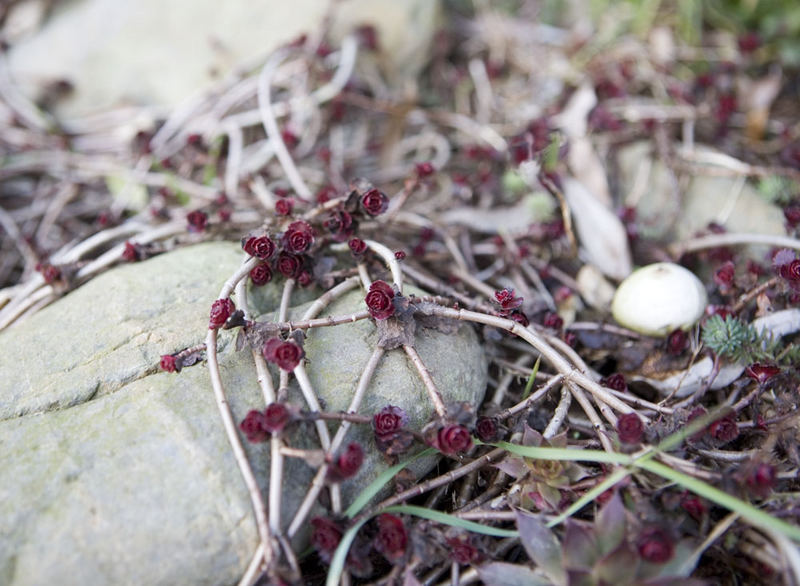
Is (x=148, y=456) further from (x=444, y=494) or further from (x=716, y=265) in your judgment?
(x=716, y=265)

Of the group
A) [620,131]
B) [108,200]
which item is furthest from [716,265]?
[108,200]

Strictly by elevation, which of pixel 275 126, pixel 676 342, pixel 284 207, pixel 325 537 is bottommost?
pixel 676 342

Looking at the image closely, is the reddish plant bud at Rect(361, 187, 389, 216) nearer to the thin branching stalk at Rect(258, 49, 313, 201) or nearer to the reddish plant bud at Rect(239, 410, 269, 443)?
the thin branching stalk at Rect(258, 49, 313, 201)

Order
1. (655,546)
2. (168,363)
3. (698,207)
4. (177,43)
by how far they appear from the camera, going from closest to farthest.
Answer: (655,546) → (168,363) → (698,207) → (177,43)

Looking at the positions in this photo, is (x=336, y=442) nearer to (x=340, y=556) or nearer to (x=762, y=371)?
(x=340, y=556)

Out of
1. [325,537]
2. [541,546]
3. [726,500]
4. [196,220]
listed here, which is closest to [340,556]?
[325,537]
